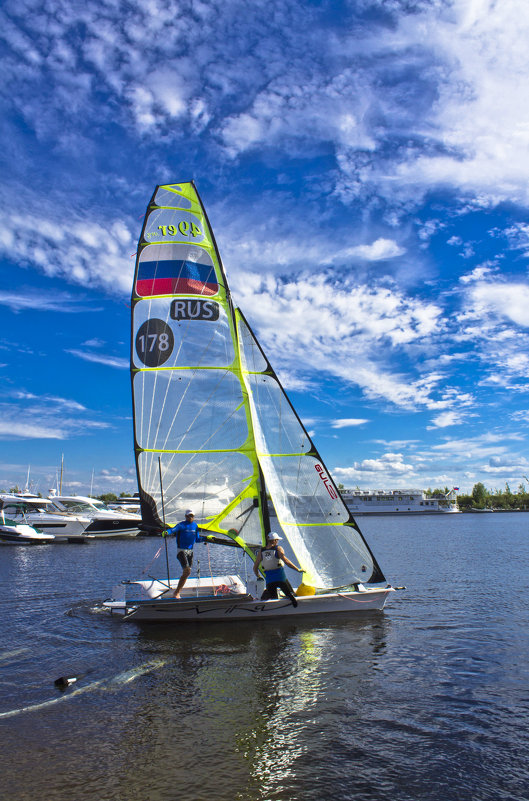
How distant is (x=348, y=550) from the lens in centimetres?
1556

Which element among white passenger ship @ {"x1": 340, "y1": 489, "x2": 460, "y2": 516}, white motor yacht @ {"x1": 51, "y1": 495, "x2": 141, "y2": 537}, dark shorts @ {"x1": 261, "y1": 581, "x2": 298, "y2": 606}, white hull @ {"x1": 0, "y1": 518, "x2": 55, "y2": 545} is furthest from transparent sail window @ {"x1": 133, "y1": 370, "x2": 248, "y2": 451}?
white passenger ship @ {"x1": 340, "y1": 489, "x2": 460, "y2": 516}

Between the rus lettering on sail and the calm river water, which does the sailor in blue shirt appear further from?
the rus lettering on sail

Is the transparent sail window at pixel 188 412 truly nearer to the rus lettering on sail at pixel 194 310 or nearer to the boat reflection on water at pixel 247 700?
the rus lettering on sail at pixel 194 310

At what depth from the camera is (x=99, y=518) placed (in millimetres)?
51844

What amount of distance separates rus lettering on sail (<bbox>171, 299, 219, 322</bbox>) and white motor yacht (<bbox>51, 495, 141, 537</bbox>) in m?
39.0

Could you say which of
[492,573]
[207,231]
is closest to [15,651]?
[207,231]

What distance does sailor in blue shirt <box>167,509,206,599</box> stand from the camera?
14.0 metres

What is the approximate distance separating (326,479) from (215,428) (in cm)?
384

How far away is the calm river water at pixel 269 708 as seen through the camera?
22.1ft

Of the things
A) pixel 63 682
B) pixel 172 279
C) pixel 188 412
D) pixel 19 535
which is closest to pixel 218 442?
pixel 188 412

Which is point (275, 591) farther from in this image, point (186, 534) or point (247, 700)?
point (247, 700)

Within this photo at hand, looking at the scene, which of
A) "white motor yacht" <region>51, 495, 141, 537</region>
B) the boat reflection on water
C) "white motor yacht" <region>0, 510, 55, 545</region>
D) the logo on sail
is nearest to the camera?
the boat reflection on water

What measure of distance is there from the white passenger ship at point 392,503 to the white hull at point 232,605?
446ft

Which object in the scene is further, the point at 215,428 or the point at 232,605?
the point at 215,428
